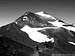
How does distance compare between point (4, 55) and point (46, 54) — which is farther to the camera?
point (46, 54)

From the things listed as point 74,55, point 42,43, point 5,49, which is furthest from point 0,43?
point 74,55

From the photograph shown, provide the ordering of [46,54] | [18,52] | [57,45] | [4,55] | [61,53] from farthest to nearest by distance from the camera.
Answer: [57,45], [61,53], [46,54], [18,52], [4,55]

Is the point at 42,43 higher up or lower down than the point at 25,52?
lower down

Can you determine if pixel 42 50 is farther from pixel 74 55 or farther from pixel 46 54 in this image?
pixel 74 55

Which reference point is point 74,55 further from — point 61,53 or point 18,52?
point 18,52

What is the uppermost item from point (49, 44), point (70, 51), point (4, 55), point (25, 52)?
point (4, 55)

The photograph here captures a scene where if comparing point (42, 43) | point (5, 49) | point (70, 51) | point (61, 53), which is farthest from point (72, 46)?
point (5, 49)

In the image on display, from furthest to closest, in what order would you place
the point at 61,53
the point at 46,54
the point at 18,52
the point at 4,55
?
the point at 61,53 < the point at 46,54 < the point at 18,52 < the point at 4,55

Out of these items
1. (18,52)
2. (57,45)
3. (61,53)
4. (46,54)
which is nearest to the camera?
(18,52)

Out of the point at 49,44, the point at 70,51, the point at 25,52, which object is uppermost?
the point at 25,52
